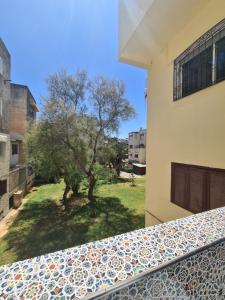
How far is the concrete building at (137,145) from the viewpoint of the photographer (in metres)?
36.6

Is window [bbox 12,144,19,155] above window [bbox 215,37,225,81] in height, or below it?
below

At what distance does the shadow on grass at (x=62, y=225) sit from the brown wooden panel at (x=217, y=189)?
6.24 m

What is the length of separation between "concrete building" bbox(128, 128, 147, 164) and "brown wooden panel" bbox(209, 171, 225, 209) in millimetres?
32484

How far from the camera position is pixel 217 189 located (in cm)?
334

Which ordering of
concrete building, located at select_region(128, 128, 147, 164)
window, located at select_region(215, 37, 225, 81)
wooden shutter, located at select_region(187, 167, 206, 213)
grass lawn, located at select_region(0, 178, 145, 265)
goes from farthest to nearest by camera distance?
concrete building, located at select_region(128, 128, 147, 164) → grass lawn, located at select_region(0, 178, 145, 265) → wooden shutter, located at select_region(187, 167, 206, 213) → window, located at select_region(215, 37, 225, 81)

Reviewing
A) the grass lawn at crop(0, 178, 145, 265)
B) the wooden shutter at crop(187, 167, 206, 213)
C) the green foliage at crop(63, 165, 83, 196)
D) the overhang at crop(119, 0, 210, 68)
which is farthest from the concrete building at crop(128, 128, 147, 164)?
the wooden shutter at crop(187, 167, 206, 213)

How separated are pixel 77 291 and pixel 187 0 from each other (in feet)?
16.1

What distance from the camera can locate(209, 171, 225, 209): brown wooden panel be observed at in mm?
3215

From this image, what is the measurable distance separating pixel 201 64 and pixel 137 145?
35846 mm

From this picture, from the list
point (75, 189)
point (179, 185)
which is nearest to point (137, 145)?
point (75, 189)

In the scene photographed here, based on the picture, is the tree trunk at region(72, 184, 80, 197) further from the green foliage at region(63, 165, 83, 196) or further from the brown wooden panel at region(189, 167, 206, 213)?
the brown wooden panel at region(189, 167, 206, 213)

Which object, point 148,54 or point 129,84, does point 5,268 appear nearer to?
point 148,54

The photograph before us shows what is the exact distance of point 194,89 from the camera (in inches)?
161

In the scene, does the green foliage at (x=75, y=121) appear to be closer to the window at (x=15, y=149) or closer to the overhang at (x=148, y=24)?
the window at (x=15, y=149)
